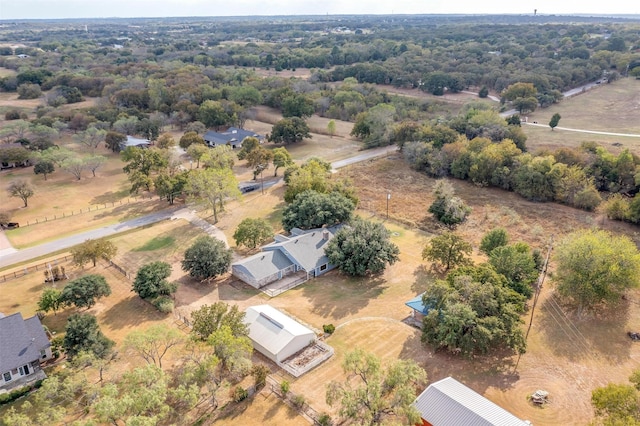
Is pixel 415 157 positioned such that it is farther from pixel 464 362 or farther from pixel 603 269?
pixel 464 362

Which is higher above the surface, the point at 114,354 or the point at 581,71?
the point at 581,71

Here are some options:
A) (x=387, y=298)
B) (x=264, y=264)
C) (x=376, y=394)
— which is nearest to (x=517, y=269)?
(x=387, y=298)

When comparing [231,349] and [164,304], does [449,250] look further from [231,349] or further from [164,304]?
[164,304]

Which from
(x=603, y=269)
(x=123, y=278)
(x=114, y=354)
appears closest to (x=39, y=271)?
(x=123, y=278)

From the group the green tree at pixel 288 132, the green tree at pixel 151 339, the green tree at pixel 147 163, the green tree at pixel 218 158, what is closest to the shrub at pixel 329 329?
the green tree at pixel 151 339

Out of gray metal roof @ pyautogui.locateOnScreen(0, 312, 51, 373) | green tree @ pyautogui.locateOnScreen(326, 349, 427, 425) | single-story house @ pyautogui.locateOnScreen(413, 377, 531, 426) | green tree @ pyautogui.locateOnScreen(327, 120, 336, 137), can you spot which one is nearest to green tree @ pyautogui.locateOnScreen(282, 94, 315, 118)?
→ green tree @ pyautogui.locateOnScreen(327, 120, 336, 137)

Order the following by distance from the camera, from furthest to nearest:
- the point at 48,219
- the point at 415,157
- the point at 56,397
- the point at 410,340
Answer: the point at 415,157 → the point at 48,219 → the point at 410,340 → the point at 56,397
